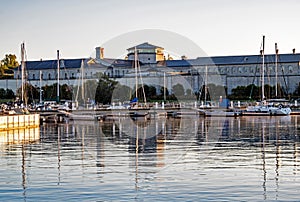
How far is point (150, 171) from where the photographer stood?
20906 mm

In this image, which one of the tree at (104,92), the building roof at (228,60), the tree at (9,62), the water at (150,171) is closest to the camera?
the water at (150,171)

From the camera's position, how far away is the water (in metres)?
16.4

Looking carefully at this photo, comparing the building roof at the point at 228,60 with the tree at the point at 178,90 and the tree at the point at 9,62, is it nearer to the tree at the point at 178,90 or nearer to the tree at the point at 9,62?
the tree at the point at 178,90

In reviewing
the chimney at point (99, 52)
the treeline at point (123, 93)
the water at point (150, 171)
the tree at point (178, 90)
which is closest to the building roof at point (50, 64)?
the chimney at point (99, 52)

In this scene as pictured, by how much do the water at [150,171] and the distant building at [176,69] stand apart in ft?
289

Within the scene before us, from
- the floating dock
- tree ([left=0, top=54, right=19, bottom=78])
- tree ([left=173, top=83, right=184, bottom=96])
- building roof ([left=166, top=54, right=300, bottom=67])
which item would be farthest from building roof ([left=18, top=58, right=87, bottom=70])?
the floating dock

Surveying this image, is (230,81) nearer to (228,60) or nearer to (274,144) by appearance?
(228,60)

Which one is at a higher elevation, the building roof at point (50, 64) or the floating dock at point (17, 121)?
the building roof at point (50, 64)

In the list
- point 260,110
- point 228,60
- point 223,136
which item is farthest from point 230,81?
point 223,136

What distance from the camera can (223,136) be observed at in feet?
128

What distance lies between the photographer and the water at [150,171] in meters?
16.4

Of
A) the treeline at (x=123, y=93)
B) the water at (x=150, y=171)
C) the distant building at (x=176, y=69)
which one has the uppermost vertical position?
the distant building at (x=176, y=69)

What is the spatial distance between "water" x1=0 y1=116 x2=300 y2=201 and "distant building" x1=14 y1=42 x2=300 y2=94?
88193mm

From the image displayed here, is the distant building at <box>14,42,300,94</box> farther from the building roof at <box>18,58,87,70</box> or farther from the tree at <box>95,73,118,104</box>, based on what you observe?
the tree at <box>95,73,118,104</box>
